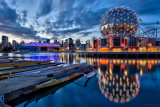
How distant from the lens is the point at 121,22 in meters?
64.1

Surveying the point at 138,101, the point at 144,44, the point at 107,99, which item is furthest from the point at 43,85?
the point at 144,44

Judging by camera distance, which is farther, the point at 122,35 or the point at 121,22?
the point at 122,35

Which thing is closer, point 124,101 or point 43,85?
point 124,101

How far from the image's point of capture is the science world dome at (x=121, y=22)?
64688mm

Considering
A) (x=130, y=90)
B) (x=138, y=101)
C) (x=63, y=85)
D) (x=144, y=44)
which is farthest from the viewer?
(x=144, y=44)

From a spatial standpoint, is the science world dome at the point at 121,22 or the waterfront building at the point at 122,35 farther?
the science world dome at the point at 121,22

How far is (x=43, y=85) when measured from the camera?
8047mm

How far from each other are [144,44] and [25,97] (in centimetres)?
6830

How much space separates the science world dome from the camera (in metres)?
64.7

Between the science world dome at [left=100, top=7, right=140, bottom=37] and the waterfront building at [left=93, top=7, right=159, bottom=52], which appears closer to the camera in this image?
the waterfront building at [left=93, top=7, right=159, bottom=52]

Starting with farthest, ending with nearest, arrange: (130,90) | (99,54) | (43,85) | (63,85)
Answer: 1. (99,54)
2. (63,85)
3. (130,90)
4. (43,85)

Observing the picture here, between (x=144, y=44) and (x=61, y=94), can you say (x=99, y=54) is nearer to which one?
(x=144, y=44)

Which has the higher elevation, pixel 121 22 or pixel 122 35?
pixel 121 22

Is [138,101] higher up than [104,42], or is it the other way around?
[104,42]
